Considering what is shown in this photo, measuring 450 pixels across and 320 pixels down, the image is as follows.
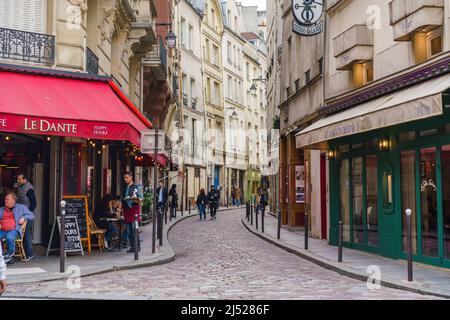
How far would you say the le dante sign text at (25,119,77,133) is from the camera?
1249 centimetres

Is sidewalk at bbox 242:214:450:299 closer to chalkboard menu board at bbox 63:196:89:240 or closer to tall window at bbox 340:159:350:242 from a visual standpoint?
tall window at bbox 340:159:350:242

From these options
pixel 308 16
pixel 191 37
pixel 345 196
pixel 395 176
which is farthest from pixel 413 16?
pixel 191 37

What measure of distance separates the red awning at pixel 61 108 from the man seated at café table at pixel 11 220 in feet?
5.09

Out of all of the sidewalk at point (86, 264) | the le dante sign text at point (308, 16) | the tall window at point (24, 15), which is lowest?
the sidewalk at point (86, 264)

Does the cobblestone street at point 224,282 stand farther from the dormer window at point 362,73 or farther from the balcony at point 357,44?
the balcony at point 357,44

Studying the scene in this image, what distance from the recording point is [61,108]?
13.3 m

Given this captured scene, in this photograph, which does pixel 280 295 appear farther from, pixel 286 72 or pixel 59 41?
pixel 286 72

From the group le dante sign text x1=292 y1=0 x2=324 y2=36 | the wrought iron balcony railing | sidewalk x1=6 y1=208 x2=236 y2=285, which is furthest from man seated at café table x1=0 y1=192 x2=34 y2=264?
le dante sign text x1=292 y1=0 x2=324 y2=36

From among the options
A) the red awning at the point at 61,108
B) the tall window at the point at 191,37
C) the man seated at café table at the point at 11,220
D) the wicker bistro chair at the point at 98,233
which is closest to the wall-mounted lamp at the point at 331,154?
the red awning at the point at 61,108

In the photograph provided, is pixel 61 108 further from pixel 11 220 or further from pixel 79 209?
pixel 79 209

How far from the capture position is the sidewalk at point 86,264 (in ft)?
36.1

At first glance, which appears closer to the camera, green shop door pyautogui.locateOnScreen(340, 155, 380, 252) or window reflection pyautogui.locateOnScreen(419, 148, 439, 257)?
window reflection pyautogui.locateOnScreen(419, 148, 439, 257)

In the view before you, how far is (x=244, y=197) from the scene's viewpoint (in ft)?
207

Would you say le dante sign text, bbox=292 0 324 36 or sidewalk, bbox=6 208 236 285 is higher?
le dante sign text, bbox=292 0 324 36
